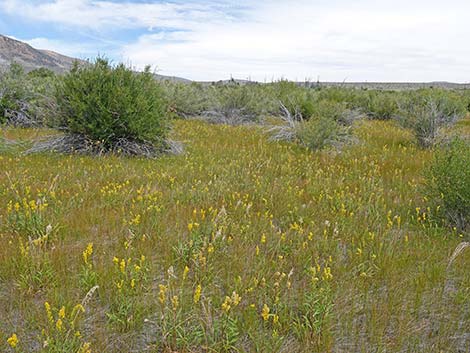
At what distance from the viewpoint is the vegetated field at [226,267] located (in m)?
2.53

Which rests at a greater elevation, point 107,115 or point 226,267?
point 107,115

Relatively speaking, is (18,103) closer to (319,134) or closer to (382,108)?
(319,134)

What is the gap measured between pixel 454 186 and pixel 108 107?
6166 millimetres

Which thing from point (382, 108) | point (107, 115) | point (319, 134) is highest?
point (382, 108)

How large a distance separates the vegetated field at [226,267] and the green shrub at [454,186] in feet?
0.72

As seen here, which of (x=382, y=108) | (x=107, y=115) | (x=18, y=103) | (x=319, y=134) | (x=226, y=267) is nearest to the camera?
(x=226, y=267)

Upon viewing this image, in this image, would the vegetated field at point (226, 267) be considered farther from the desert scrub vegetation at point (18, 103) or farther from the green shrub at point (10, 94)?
the green shrub at point (10, 94)

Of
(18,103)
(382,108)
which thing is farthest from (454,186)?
(382,108)

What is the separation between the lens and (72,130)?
7977mm

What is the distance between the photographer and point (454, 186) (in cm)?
452

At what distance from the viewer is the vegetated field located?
2533 millimetres

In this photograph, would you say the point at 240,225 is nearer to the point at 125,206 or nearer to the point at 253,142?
the point at 125,206

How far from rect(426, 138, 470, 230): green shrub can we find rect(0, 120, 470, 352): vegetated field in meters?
0.22

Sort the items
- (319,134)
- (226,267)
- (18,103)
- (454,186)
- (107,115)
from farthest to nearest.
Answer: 1. (18,103)
2. (319,134)
3. (107,115)
4. (454,186)
5. (226,267)
